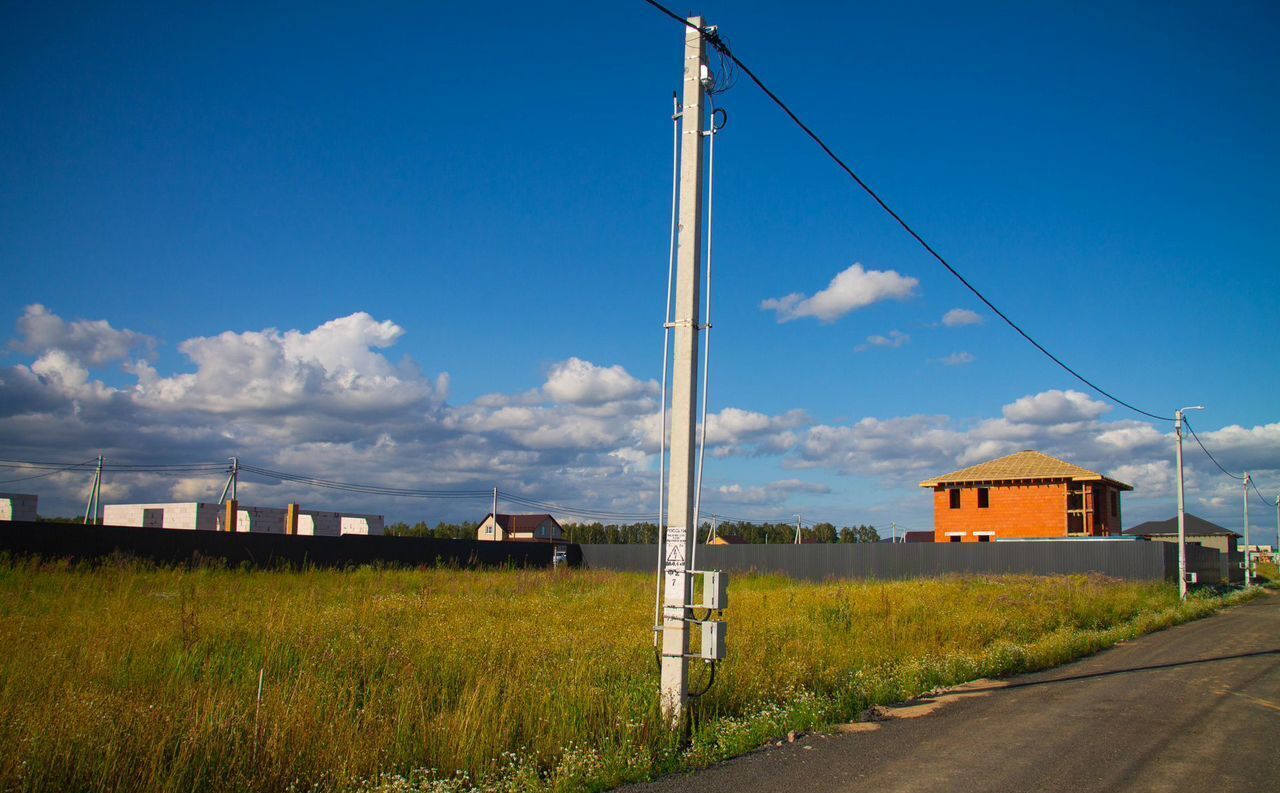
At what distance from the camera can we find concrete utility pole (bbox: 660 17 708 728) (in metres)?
7.24

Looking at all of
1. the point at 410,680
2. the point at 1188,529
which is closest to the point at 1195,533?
the point at 1188,529

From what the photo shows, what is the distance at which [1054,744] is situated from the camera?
23.0 ft

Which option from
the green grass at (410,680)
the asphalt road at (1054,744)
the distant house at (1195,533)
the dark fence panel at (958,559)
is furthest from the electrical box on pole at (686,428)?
A: the distant house at (1195,533)

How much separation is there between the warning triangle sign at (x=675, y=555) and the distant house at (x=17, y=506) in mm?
35944

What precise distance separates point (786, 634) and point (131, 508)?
43.3 m

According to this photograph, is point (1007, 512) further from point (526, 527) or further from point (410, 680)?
point (526, 527)

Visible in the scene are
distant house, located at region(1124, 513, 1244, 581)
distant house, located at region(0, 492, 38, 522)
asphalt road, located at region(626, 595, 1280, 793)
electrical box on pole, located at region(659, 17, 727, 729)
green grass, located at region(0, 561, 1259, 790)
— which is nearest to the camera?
green grass, located at region(0, 561, 1259, 790)

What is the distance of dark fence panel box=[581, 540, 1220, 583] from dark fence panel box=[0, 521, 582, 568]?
331 inches

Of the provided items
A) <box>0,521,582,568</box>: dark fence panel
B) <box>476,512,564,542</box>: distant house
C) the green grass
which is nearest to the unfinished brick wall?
<box>0,521,582,568</box>: dark fence panel

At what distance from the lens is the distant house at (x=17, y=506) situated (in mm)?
33844

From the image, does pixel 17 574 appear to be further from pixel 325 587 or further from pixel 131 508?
pixel 131 508

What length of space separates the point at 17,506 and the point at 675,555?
37543 millimetres

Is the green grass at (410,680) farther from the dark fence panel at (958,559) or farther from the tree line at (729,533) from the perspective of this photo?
the tree line at (729,533)

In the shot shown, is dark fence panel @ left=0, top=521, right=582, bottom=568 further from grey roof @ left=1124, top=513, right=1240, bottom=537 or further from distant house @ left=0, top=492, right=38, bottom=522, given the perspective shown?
grey roof @ left=1124, top=513, right=1240, bottom=537
